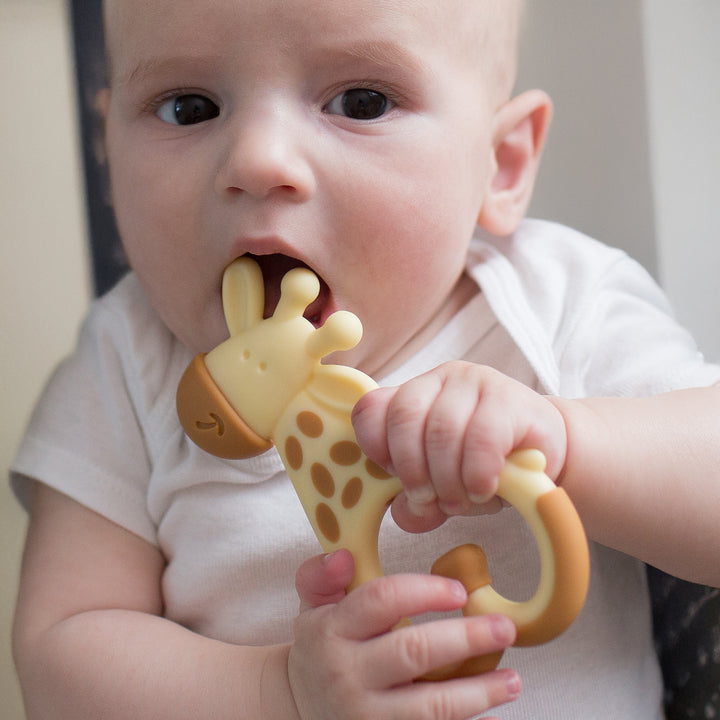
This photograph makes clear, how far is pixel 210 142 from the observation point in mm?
597

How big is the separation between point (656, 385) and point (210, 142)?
0.35 m

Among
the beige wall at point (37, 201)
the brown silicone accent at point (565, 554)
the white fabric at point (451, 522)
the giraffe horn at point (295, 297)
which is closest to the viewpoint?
the brown silicone accent at point (565, 554)

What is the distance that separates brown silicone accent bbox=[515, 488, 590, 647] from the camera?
419mm

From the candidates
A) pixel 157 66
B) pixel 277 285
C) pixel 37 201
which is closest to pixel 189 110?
pixel 157 66

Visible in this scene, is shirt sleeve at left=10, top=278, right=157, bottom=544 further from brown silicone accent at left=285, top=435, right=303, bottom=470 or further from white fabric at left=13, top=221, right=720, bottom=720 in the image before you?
brown silicone accent at left=285, top=435, right=303, bottom=470

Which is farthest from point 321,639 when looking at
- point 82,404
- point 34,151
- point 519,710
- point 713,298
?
point 34,151

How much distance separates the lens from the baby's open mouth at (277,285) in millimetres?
604

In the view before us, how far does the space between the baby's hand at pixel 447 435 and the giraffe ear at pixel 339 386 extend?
0.02 meters

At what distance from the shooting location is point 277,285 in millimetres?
605

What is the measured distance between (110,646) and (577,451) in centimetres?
34

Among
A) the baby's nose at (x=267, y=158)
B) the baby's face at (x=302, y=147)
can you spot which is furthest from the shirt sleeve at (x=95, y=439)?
the baby's nose at (x=267, y=158)

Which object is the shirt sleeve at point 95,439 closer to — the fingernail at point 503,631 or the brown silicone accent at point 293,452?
the brown silicone accent at point 293,452

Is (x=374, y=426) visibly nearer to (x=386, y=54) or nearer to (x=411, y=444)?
(x=411, y=444)

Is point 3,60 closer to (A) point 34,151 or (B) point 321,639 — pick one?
(A) point 34,151
